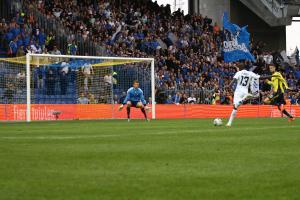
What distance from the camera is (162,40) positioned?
4562 cm

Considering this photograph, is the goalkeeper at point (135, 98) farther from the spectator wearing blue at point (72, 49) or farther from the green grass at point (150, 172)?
the green grass at point (150, 172)

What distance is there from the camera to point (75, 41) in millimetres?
38719

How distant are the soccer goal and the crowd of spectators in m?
1.68

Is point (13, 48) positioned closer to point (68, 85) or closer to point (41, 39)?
point (41, 39)

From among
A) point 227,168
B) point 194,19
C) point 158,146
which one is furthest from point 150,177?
point 194,19

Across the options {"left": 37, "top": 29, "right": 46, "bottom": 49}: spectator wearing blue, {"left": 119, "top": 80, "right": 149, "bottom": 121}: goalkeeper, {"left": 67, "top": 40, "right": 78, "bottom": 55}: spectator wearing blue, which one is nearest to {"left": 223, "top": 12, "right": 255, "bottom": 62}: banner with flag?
{"left": 67, "top": 40, "right": 78, "bottom": 55}: spectator wearing blue

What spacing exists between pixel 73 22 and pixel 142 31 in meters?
5.53

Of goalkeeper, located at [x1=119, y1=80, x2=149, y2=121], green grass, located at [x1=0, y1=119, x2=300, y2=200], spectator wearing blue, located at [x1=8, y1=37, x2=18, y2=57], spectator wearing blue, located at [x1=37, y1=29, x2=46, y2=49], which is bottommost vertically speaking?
green grass, located at [x1=0, y1=119, x2=300, y2=200]

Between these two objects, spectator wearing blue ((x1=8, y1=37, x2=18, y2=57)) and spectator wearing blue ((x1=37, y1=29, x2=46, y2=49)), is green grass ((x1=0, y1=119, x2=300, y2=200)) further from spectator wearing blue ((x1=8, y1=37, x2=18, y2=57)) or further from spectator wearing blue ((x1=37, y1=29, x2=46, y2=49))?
spectator wearing blue ((x1=37, y1=29, x2=46, y2=49))

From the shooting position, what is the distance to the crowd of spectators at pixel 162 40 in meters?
39.4

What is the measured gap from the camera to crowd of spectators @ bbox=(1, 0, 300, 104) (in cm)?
3938

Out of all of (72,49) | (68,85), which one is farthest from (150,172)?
(72,49)

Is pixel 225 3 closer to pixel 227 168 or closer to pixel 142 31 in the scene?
pixel 142 31

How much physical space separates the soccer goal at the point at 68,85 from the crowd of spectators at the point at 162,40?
1683 mm
